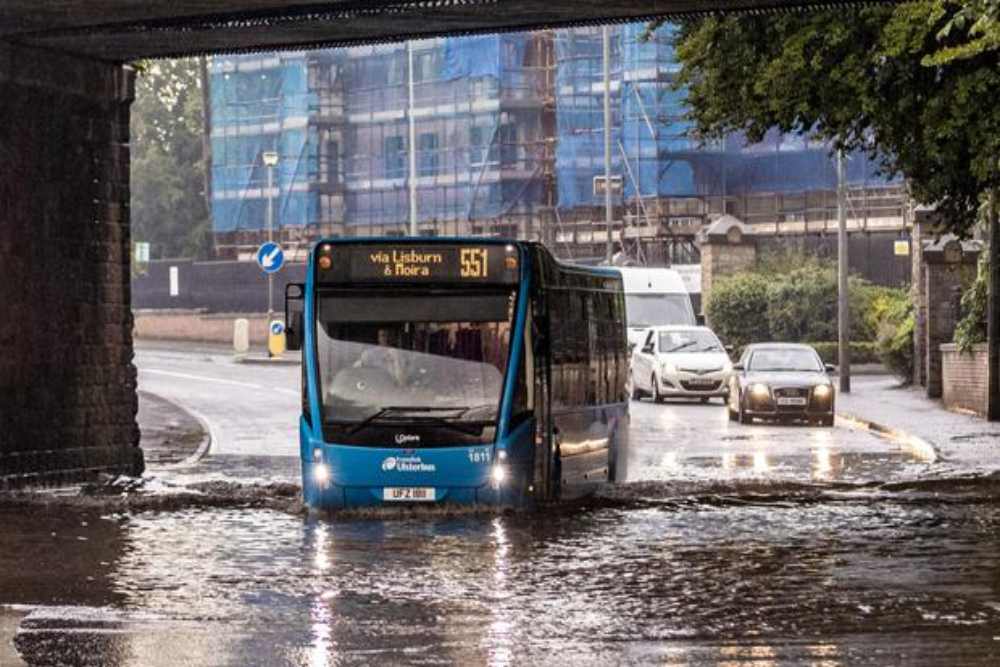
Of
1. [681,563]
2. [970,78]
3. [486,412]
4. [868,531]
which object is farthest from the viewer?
[970,78]

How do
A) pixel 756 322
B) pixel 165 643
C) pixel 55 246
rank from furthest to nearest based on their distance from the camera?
pixel 756 322 → pixel 55 246 → pixel 165 643

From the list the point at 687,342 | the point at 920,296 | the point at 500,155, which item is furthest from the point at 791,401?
the point at 500,155

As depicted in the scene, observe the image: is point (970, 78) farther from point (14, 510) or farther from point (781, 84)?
point (14, 510)

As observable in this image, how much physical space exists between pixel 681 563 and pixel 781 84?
30.9 feet

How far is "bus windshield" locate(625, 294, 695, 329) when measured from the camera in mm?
54344

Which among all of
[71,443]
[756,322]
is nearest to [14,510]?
[71,443]

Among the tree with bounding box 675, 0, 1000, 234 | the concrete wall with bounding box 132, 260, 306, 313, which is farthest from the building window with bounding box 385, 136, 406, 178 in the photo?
the tree with bounding box 675, 0, 1000, 234

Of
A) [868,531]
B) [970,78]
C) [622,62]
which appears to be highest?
[622,62]

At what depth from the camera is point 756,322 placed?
68500 mm

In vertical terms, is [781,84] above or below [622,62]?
below

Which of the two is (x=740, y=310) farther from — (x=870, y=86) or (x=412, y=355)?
(x=412, y=355)

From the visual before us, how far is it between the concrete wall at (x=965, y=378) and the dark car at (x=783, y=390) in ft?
9.26

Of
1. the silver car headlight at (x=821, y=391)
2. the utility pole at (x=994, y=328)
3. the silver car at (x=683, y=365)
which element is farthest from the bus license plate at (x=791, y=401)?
the silver car at (x=683, y=365)

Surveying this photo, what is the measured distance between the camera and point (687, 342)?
4862 cm
